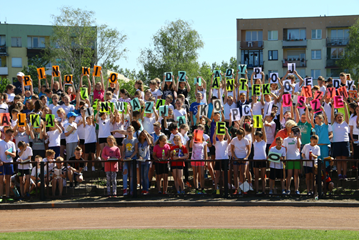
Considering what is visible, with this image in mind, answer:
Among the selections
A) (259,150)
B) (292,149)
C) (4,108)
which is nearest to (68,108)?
(4,108)

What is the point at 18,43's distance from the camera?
75.2m

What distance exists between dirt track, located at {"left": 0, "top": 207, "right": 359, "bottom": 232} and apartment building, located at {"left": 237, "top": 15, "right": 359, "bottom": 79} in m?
62.7

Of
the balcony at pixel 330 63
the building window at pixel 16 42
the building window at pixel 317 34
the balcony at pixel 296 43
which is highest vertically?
the building window at pixel 317 34

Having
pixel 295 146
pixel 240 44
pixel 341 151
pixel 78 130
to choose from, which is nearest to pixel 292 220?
pixel 295 146

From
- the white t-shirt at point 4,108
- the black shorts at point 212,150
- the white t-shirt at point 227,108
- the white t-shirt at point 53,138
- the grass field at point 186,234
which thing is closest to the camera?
the grass field at point 186,234

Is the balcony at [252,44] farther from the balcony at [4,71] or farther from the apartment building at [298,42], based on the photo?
the balcony at [4,71]

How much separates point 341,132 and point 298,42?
61.3 meters

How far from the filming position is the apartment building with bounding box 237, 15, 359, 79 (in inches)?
2894

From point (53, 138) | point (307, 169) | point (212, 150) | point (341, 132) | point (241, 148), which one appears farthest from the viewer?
point (212, 150)

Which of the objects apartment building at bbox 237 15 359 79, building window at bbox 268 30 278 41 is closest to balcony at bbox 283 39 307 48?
apartment building at bbox 237 15 359 79

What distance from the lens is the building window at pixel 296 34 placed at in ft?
243

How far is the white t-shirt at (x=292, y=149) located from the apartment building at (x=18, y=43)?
220 feet

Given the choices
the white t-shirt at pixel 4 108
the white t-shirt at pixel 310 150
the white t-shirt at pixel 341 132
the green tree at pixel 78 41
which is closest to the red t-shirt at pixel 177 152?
the white t-shirt at pixel 310 150

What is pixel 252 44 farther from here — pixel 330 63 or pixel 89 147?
pixel 89 147
